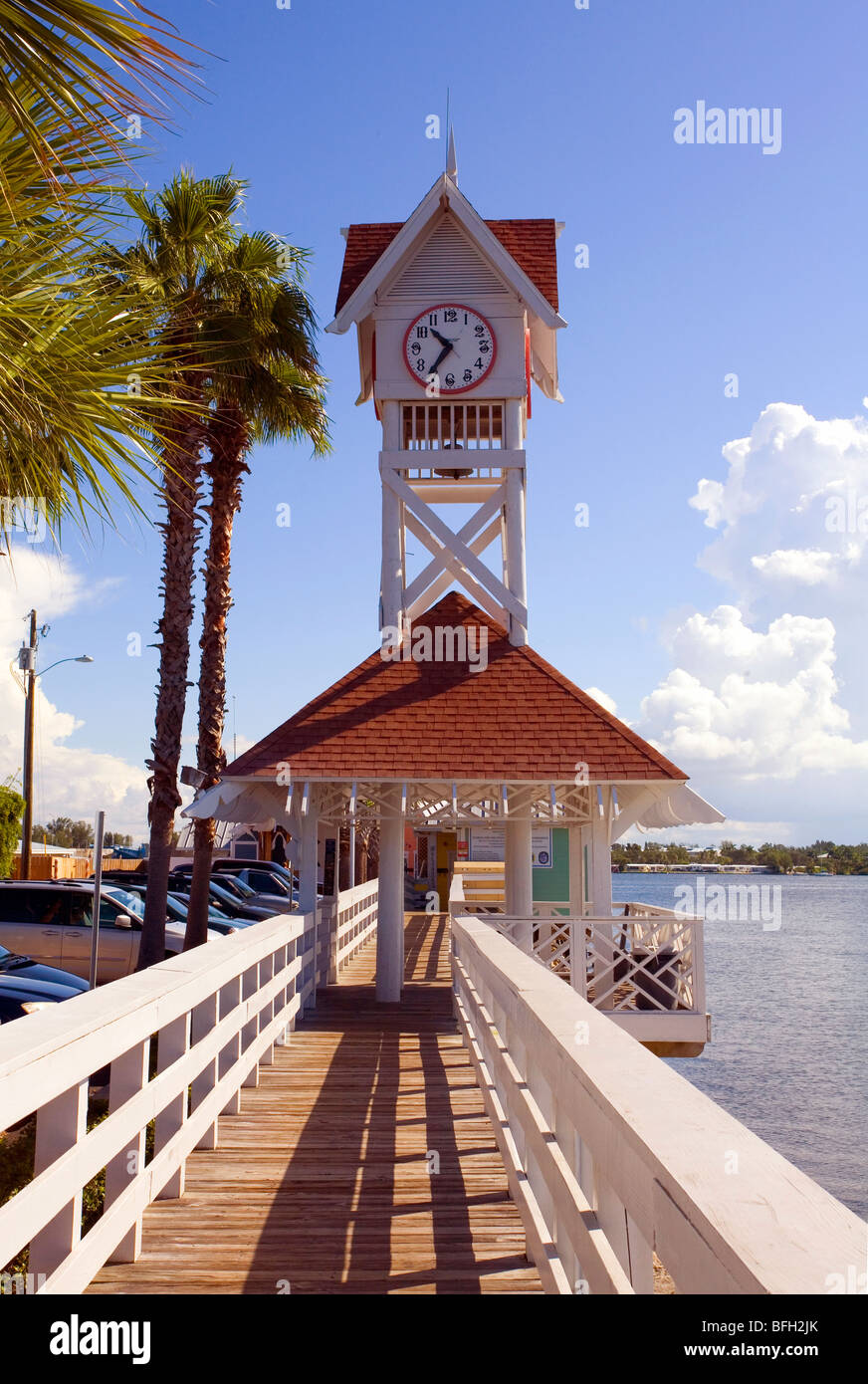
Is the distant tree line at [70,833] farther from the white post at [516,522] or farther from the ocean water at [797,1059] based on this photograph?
the white post at [516,522]

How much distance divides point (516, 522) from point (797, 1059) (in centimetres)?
3239

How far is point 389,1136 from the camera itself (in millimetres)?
7766

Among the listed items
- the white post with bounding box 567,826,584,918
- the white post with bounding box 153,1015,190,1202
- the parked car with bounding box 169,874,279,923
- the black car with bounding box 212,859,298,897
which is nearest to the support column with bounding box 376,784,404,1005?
the white post with bounding box 567,826,584,918

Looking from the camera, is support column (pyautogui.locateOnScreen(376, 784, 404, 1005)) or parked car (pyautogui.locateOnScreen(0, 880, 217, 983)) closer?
support column (pyautogui.locateOnScreen(376, 784, 404, 1005))

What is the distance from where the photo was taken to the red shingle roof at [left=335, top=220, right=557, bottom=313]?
57.5 feet

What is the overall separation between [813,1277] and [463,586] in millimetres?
15092

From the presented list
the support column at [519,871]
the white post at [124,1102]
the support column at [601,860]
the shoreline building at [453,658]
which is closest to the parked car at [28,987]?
the shoreline building at [453,658]

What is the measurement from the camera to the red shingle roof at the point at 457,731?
583 inches

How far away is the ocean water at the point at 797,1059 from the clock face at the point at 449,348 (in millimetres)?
19327

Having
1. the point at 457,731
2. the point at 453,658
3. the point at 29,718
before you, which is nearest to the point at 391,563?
the point at 453,658

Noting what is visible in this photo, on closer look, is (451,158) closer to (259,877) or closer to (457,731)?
(457,731)

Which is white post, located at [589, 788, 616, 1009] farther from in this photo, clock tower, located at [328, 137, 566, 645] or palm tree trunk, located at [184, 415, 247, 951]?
palm tree trunk, located at [184, 415, 247, 951]

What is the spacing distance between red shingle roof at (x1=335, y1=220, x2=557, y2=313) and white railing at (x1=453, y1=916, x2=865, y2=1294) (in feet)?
46.0
